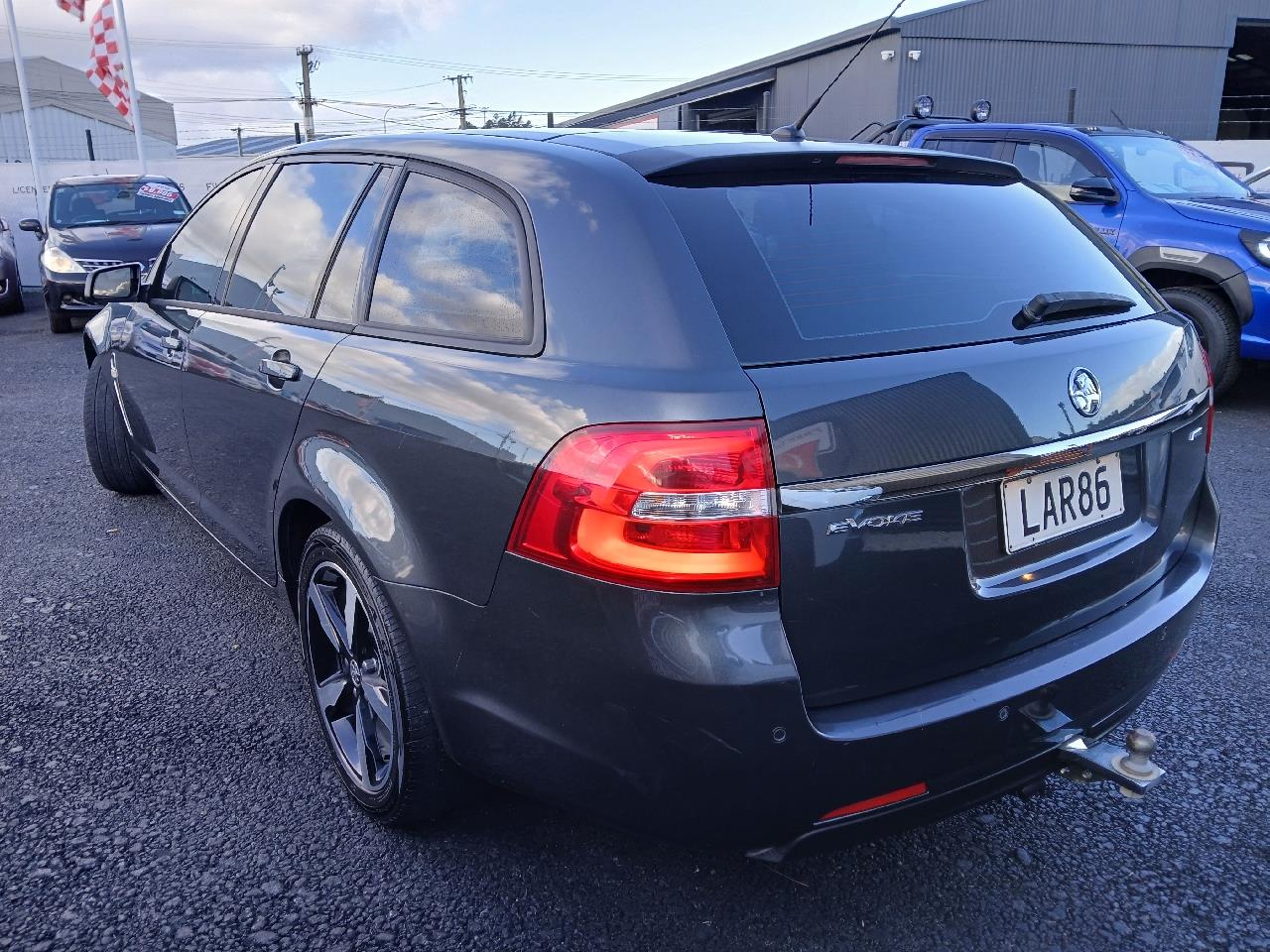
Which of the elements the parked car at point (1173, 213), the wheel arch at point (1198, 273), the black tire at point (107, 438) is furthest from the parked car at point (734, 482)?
the wheel arch at point (1198, 273)

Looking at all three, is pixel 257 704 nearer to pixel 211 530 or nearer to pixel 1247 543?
pixel 211 530

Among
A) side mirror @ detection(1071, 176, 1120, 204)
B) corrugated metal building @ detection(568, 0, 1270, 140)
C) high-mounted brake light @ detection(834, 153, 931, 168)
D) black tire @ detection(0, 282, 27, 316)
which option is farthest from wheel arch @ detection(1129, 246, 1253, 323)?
corrugated metal building @ detection(568, 0, 1270, 140)

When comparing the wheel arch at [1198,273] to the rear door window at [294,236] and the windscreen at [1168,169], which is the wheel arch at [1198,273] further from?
the rear door window at [294,236]

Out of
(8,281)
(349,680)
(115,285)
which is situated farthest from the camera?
(8,281)

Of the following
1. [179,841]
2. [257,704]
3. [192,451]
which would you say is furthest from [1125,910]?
[192,451]

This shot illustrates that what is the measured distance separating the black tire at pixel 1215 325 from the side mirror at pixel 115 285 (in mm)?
6001

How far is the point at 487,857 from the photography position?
235 cm

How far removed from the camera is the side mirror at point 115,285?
403 centimetres

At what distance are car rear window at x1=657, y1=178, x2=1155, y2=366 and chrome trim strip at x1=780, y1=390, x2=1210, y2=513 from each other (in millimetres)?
240

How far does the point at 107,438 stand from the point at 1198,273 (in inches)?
254

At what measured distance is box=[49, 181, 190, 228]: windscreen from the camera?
11.8m

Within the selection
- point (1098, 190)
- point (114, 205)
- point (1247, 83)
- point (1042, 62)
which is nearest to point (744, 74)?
point (1042, 62)

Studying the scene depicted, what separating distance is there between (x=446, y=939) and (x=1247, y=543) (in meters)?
3.73

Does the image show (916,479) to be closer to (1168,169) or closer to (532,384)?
(532,384)
